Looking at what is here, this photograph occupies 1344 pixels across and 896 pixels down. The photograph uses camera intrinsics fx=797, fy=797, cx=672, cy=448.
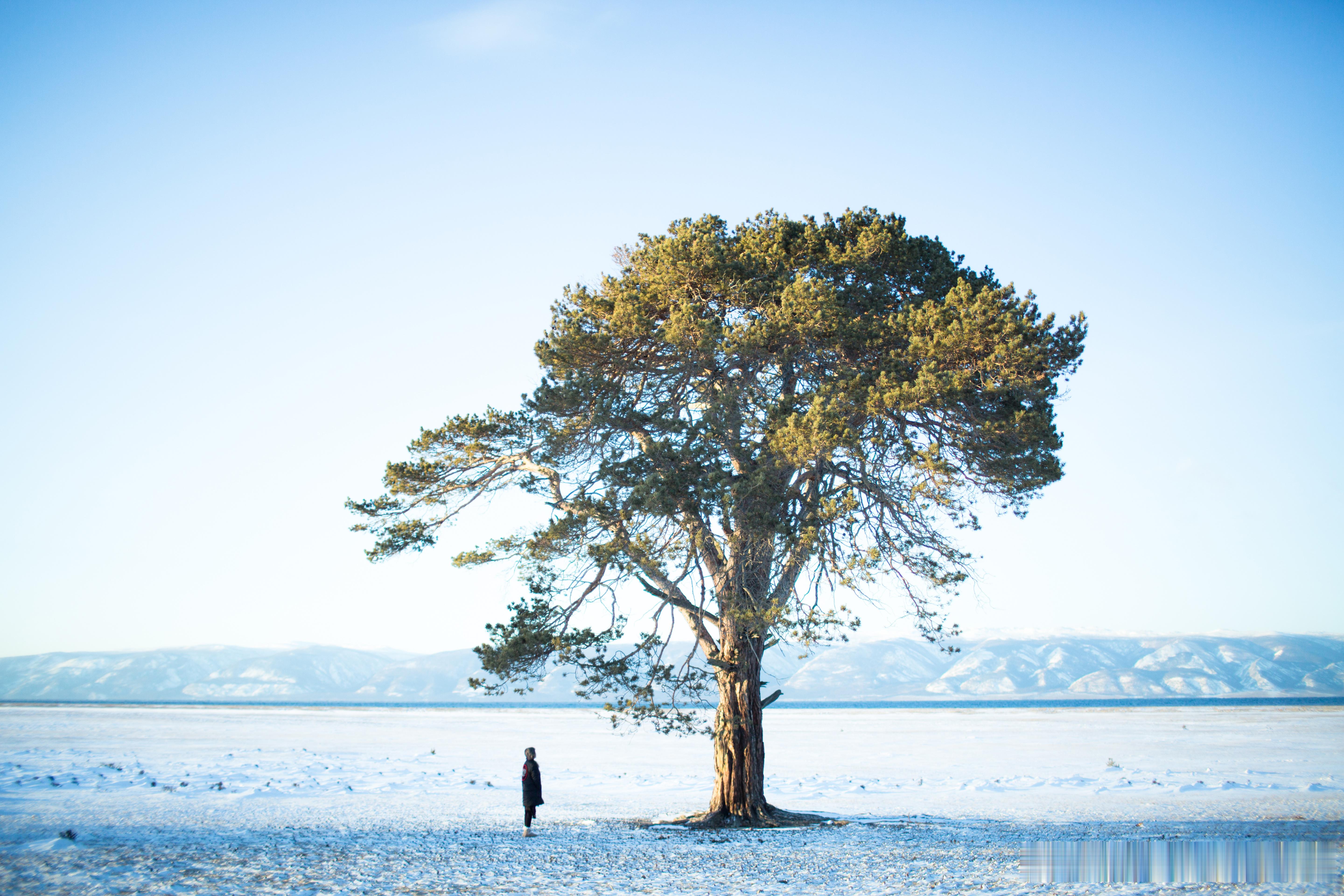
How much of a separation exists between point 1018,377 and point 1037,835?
6.89m

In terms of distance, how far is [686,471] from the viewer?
38.0ft

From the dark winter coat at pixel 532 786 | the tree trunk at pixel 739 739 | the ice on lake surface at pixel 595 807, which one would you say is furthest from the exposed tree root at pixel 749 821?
the dark winter coat at pixel 532 786

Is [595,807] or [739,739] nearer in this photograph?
[739,739]

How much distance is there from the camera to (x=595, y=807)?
53.7 feet

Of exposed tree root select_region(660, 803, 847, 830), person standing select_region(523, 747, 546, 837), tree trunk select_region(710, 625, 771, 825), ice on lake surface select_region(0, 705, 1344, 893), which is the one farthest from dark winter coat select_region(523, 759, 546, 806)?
tree trunk select_region(710, 625, 771, 825)

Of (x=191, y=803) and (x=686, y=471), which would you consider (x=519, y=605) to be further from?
(x=191, y=803)

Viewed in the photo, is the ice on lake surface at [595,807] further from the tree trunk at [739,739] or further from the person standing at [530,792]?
the tree trunk at [739,739]

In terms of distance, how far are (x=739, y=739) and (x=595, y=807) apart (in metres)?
5.23

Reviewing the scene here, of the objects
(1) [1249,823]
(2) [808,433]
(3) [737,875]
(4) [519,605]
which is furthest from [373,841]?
(1) [1249,823]

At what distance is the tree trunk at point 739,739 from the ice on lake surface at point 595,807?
80 cm

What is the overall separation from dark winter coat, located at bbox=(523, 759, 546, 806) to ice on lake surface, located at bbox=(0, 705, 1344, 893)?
54 cm

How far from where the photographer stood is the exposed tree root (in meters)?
12.5

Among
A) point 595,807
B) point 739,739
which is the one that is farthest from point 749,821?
point 595,807

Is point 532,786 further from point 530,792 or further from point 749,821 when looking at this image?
point 749,821
